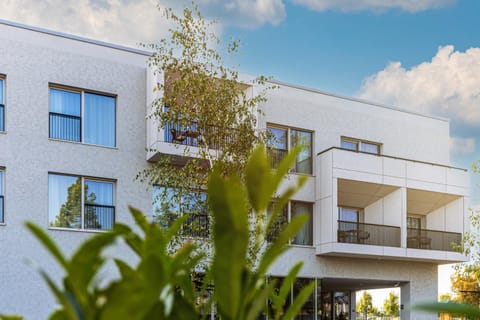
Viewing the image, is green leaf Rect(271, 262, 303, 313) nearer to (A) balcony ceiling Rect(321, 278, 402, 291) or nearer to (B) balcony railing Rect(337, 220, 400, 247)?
(B) balcony railing Rect(337, 220, 400, 247)

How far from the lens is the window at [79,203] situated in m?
13.5

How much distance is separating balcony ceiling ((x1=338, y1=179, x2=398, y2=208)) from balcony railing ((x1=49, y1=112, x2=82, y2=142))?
7063 millimetres

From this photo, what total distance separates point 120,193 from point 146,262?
43.9 feet

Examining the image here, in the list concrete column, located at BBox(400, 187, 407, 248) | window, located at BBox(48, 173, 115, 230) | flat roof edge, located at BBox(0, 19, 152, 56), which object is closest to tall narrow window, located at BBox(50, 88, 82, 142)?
window, located at BBox(48, 173, 115, 230)

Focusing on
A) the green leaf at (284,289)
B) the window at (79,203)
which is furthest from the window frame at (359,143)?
the green leaf at (284,289)

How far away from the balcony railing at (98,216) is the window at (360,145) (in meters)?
7.27

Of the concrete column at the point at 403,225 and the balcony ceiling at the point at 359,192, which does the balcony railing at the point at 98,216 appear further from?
the concrete column at the point at 403,225

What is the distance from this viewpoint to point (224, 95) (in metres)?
11.4

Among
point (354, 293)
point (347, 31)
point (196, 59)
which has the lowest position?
point (354, 293)

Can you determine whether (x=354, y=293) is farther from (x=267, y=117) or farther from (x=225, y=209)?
(x=225, y=209)

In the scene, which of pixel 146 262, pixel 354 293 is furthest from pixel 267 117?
pixel 146 262

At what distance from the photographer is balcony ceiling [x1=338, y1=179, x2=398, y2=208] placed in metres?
16.9

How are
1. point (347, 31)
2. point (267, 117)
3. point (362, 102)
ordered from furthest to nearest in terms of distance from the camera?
point (347, 31)
point (362, 102)
point (267, 117)

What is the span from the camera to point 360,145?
59.7 ft
